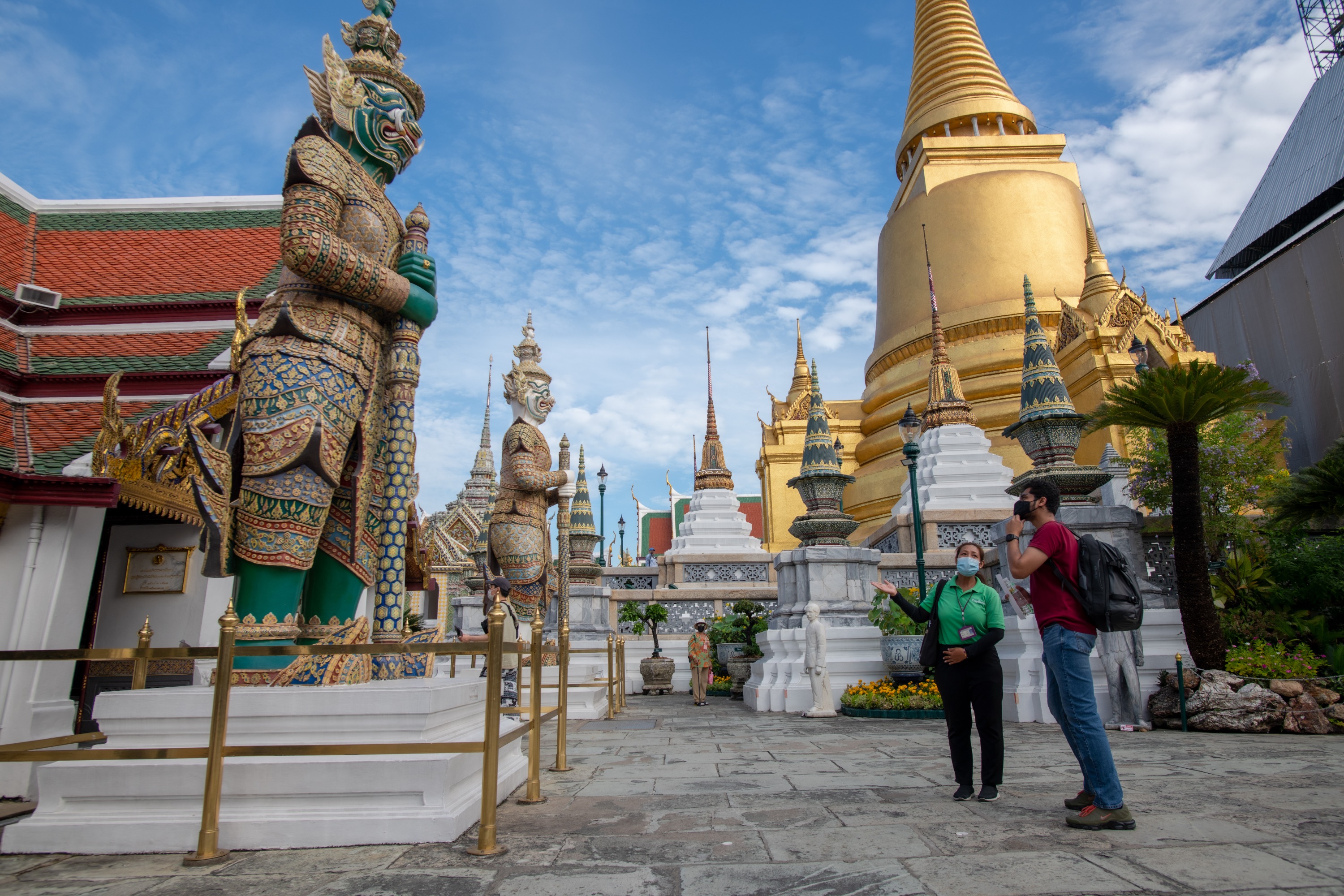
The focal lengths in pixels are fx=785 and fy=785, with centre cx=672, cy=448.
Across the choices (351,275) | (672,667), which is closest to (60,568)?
(351,275)

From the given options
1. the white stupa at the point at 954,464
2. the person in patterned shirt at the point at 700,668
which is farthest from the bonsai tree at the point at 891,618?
the white stupa at the point at 954,464

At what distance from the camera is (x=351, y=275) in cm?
417

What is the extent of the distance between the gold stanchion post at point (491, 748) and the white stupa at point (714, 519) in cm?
1424

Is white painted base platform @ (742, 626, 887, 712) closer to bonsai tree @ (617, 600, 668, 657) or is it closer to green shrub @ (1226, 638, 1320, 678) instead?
green shrub @ (1226, 638, 1320, 678)

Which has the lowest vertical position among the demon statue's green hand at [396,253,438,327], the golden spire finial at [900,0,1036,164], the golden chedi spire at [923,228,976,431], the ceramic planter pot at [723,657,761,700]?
the ceramic planter pot at [723,657,761,700]

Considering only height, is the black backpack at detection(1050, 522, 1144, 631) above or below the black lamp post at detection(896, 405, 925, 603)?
below

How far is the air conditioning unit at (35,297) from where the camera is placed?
328 inches

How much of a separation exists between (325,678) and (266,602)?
50cm

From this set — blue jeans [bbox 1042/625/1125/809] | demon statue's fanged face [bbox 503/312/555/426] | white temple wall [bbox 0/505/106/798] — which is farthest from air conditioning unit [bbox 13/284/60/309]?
blue jeans [bbox 1042/625/1125/809]

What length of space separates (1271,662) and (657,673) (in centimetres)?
947

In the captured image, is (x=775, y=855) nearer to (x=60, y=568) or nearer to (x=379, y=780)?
(x=379, y=780)

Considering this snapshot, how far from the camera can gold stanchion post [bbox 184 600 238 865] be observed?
10.1 ft

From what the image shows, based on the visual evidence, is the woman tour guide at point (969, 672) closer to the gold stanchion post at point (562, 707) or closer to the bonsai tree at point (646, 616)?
the gold stanchion post at point (562, 707)

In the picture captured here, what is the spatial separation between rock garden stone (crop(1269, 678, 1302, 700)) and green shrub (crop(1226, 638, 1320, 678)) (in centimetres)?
19
